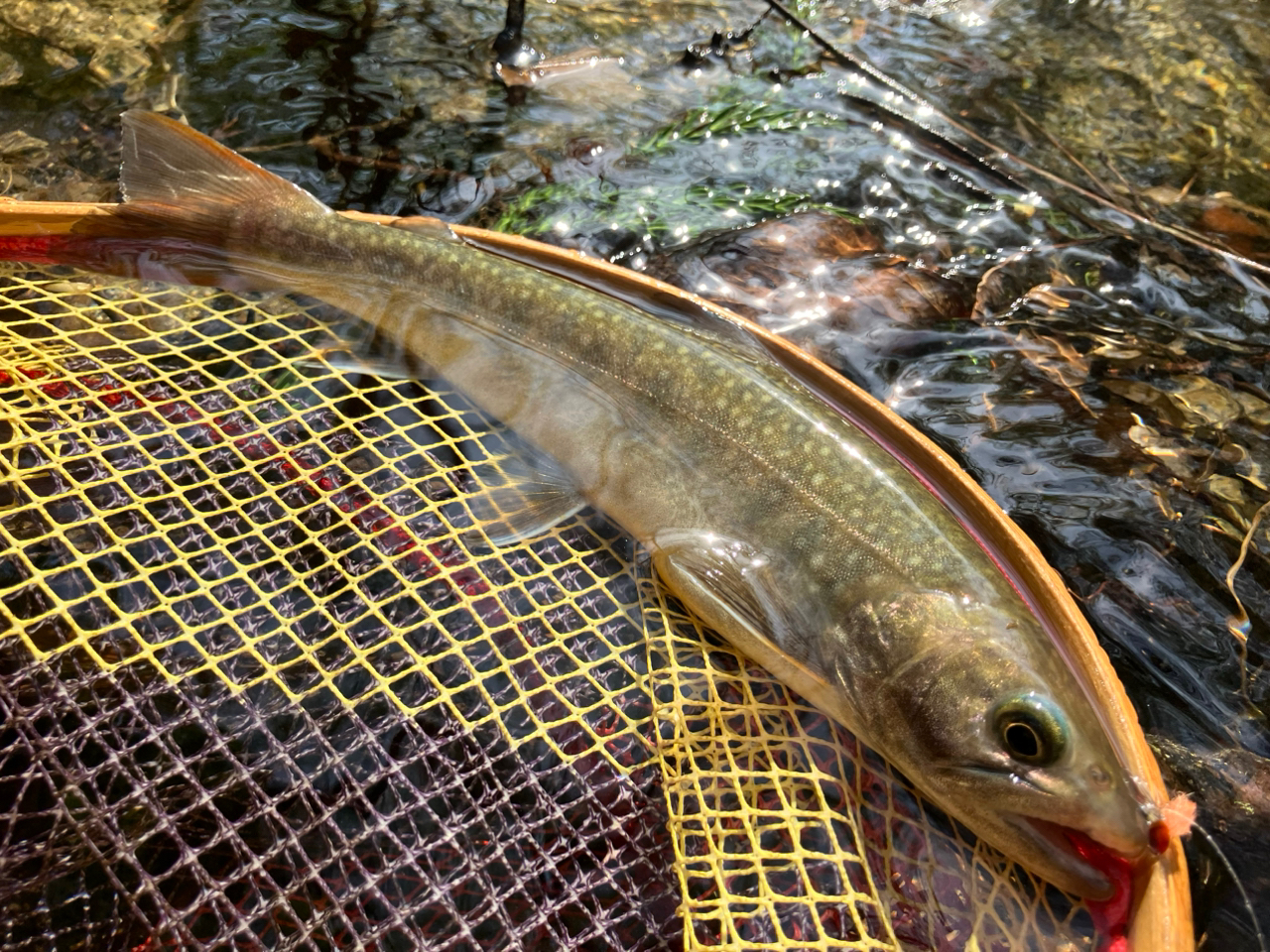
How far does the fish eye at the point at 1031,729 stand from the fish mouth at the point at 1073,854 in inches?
6.5

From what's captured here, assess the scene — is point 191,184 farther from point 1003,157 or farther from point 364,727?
point 1003,157

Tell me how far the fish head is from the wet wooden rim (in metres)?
0.06

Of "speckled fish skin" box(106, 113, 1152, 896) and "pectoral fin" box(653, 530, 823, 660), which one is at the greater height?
"speckled fish skin" box(106, 113, 1152, 896)

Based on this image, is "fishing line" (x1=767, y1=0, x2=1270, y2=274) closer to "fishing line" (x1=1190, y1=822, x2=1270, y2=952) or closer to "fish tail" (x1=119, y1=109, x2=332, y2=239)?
"fish tail" (x1=119, y1=109, x2=332, y2=239)

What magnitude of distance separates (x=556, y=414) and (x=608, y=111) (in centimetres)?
348

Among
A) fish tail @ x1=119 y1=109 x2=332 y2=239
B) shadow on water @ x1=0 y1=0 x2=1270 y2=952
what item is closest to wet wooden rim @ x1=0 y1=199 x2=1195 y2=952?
fish tail @ x1=119 y1=109 x2=332 y2=239

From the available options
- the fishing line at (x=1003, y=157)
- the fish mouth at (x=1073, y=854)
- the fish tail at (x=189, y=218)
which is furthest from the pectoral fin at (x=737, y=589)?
the fishing line at (x=1003, y=157)

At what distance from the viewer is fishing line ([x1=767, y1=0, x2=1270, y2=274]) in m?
4.95

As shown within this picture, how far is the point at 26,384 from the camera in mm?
2842

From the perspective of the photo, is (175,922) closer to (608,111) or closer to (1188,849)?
(1188,849)

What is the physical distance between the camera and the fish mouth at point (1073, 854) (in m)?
2.07

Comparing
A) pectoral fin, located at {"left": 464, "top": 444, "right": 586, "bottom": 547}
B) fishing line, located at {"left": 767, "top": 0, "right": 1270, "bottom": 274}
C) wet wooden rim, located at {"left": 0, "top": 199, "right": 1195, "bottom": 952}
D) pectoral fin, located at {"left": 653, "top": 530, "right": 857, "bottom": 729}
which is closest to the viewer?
wet wooden rim, located at {"left": 0, "top": 199, "right": 1195, "bottom": 952}

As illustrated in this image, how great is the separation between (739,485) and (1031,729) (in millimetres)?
1150

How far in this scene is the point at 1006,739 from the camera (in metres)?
2.22
